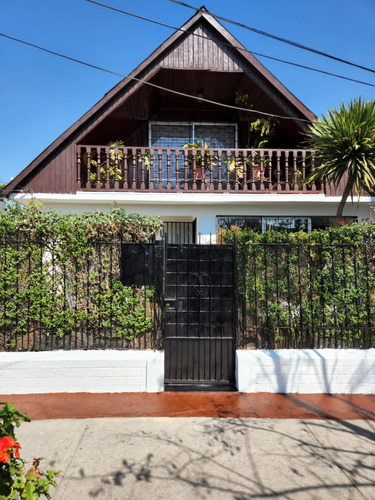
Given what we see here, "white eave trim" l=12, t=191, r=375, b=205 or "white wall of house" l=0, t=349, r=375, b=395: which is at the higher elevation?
"white eave trim" l=12, t=191, r=375, b=205

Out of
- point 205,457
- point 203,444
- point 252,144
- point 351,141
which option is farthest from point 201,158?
point 205,457

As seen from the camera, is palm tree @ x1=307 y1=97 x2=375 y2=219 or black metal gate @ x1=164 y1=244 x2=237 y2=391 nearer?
black metal gate @ x1=164 y1=244 x2=237 y2=391

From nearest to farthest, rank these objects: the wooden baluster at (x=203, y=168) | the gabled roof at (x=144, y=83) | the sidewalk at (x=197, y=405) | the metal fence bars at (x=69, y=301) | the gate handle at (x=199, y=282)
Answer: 1. the sidewalk at (x=197, y=405)
2. the metal fence bars at (x=69, y=301)
3. the gate handle at (x=199, y=282)
4. the gabled roof at (x=144, y=83)
5. the wooden baluster at (x=203, y=168)

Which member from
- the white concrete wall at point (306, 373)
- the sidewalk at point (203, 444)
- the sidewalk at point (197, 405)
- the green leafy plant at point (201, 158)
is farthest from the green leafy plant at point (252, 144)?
the sidewalk at point (203, 444)

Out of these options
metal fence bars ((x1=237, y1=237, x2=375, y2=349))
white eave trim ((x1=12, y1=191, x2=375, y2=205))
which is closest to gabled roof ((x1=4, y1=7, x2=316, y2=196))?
white eave trim ((x1=12, y1=191, x2=375, y2=205))

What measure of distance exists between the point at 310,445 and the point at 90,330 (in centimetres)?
322

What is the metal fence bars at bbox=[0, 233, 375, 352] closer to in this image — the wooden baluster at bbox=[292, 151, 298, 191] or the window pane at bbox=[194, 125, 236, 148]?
the wooden baluster at bbox=[292, 151, 298, 191]

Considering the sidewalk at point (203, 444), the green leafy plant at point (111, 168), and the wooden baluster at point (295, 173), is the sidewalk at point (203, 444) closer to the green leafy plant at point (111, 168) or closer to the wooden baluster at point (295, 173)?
the wooden baluster at point (295, 173)

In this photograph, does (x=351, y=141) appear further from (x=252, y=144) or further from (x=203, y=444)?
(x=203, y=444)

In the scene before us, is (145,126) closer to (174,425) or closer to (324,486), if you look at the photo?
(174,425)

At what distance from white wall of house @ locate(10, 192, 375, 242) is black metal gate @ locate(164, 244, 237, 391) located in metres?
3.96

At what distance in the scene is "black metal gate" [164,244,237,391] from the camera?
4.90 m

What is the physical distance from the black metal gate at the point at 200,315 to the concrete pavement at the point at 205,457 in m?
1.02

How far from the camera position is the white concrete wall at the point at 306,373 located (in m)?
4.66
